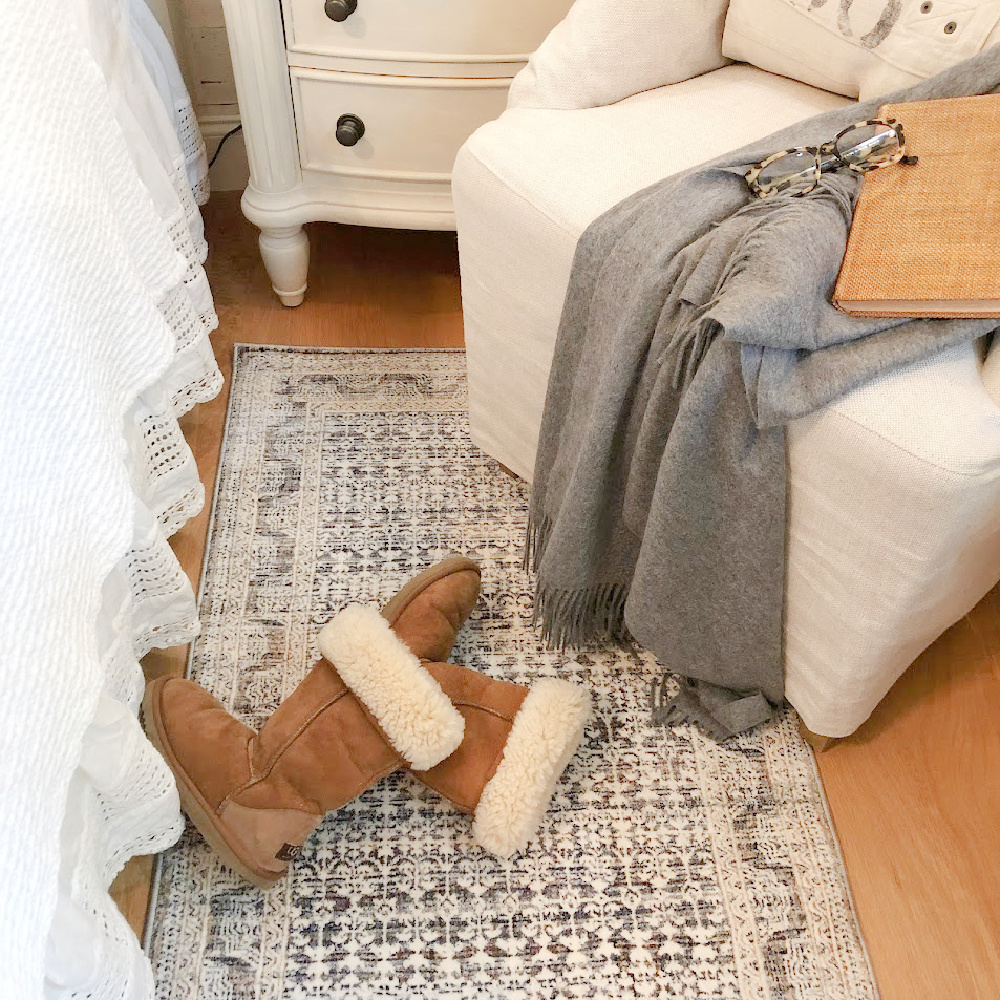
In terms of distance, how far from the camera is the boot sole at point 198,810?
961mm

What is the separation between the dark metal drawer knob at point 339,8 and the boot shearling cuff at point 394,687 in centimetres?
77

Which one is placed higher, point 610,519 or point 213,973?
point 610,519

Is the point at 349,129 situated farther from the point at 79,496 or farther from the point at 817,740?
the point at 817,740

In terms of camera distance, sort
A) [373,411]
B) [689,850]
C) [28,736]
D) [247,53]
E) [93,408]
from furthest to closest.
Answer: [373,411], [247,53], [689,850], [93,408], [28,736]

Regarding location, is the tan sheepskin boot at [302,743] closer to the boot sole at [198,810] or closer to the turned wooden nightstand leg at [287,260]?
the boot sole at [198,810]

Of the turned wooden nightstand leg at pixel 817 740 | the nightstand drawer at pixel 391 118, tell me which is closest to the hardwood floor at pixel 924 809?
the turned wooden nightstand leg at pixel 817 740

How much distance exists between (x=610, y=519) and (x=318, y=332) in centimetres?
72

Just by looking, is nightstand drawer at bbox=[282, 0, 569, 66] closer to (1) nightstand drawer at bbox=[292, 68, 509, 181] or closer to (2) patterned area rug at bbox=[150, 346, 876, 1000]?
(1) nightstand drawer at bbox=[292, 68, 509, 181]

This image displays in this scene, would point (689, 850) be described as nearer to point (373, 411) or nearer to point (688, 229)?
point (688, 229)

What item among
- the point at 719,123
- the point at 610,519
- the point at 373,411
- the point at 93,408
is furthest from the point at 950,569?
the point at 373,411

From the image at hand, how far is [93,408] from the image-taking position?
0.72 metres

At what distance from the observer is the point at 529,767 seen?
40.2 inches

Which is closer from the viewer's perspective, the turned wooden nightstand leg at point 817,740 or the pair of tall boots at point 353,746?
the pair of tall boots at point 353,746

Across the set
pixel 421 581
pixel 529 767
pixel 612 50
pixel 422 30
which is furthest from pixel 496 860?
pixel 422 30
